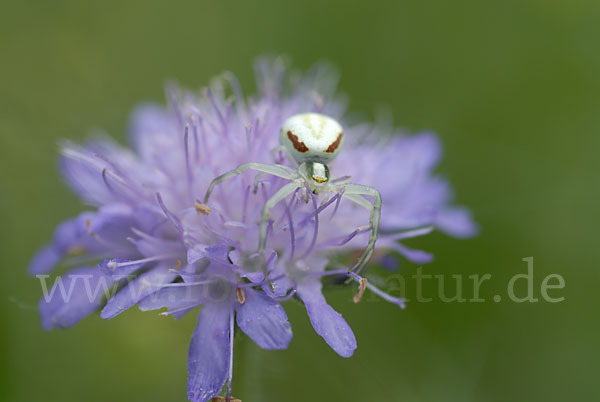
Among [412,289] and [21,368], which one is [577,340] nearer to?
[412,289]

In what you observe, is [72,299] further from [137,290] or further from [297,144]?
[297,144]

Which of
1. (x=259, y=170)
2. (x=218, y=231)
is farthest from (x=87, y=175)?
(x=259, y=170)

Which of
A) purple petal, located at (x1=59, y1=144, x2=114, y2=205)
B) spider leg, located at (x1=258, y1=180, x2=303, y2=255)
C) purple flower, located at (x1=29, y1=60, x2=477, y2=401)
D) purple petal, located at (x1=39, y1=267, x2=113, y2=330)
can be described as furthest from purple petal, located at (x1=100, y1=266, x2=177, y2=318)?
purple petal, located at (x1=59, y1=144, x2=114, y2=205)

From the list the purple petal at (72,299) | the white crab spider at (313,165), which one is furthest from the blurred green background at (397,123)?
the white crab spider at (313,165)

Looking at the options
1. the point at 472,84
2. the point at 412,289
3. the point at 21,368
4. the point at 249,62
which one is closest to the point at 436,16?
the point at 472,84

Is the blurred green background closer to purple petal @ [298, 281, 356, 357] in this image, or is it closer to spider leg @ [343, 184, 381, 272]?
purple petal @ [298, 281, 356, 357]

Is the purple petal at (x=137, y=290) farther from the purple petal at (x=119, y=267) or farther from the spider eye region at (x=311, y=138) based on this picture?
the spider eye region at (x=311, y=138)
